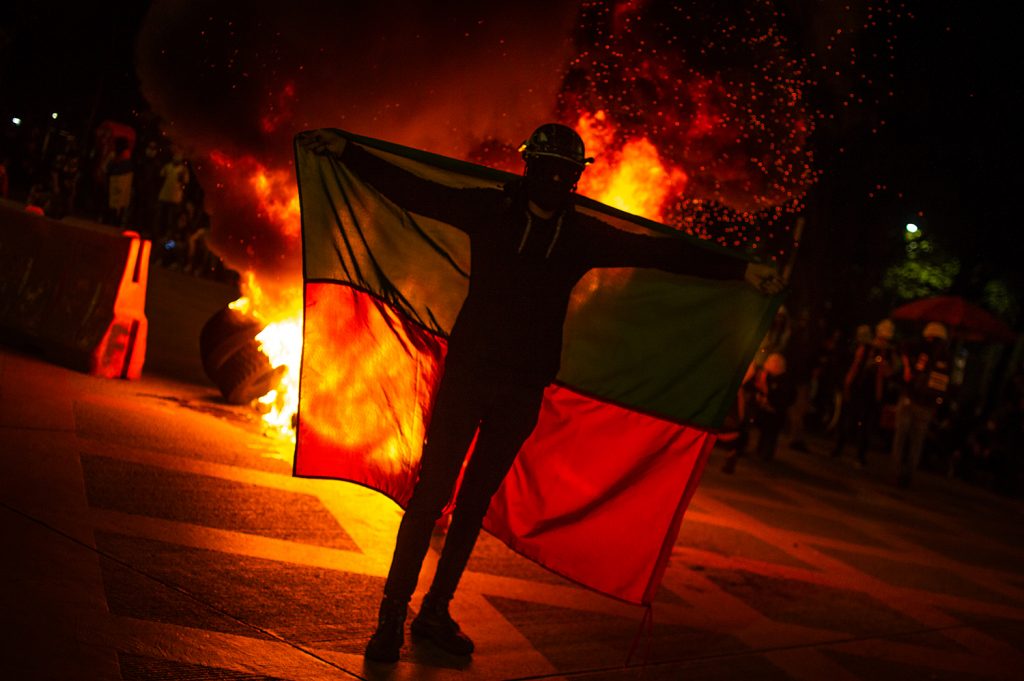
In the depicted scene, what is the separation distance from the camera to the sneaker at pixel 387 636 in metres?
4.16

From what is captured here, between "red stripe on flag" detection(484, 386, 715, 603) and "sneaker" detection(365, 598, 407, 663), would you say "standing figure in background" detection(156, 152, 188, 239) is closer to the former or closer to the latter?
"red stripe on flag" detection(484, 386, 715, 603)

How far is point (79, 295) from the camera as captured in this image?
859cm

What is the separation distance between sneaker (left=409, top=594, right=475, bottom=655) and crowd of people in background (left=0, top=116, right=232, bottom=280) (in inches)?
416

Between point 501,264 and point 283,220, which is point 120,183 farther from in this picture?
point 501,264

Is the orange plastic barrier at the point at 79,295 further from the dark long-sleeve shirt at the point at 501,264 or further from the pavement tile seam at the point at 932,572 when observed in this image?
the pavement tile seam at the point at 932,572

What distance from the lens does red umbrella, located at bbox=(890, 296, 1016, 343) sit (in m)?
18.3

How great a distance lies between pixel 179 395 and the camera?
8414 mm

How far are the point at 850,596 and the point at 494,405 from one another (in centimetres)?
448

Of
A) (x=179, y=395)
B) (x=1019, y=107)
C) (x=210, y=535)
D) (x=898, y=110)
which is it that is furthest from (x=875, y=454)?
(x=210, y=535)

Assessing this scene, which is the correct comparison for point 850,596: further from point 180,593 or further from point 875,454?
point 875,454

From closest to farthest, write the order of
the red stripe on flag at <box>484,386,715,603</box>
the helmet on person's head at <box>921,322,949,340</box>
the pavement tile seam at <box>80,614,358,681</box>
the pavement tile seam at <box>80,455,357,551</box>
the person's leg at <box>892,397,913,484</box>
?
the pavement tile seam at <box>80,614,358,681</box> → the red stripe on flag at <box>484,386,715,603</box> → the pavement tile seam at <box>80,455,357,551</box> → the person's leg at <box>892,397,913,484</box> → the helmet on person's head at <box>921,322,949,340</box>

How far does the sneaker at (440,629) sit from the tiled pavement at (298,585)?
0.09m

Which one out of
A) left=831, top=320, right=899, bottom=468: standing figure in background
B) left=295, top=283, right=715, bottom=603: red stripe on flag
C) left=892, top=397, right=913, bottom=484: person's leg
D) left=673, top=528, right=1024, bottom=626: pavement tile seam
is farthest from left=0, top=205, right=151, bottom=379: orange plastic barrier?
left=831, top=320, right=899, bottom=468: standing figure in background

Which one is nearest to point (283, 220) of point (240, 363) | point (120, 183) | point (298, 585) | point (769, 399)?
point (240, 363)
